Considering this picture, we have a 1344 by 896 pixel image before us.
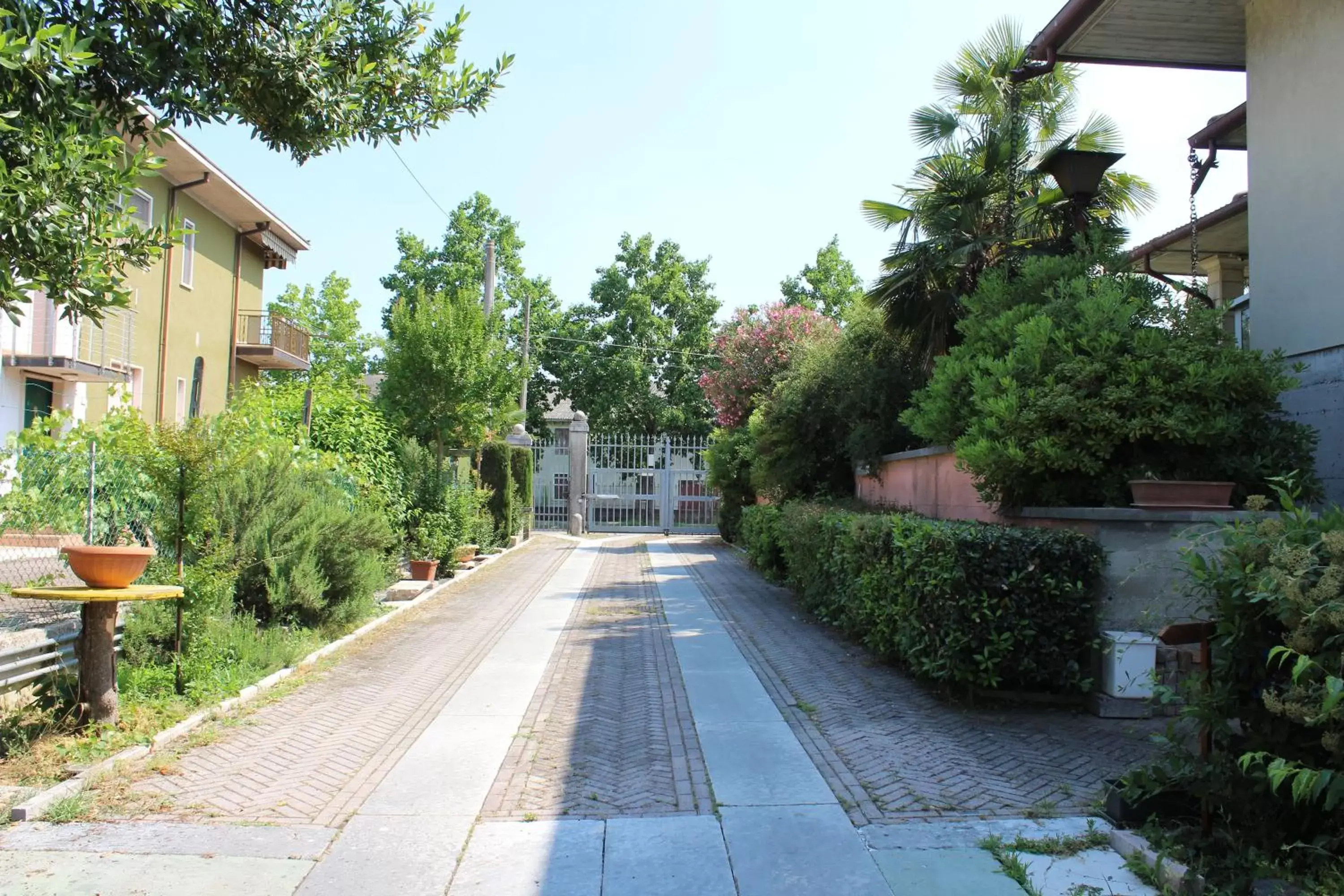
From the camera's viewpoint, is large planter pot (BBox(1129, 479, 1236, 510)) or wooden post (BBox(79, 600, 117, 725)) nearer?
wooden post (BBox(79, 600, 117, 725))

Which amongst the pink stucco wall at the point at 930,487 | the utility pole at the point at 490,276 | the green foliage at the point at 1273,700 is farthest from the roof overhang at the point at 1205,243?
the utility pole at the point at 490,276

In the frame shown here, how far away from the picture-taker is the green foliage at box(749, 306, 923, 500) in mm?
12492

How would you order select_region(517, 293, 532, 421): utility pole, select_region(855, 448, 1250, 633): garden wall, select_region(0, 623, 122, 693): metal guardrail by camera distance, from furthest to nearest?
select_region(517, 293, 532, 421): utility pole < select_region(855, 448, 1250, 633): garden wall < select_region(0, 623, 122, 693): metal guardrail

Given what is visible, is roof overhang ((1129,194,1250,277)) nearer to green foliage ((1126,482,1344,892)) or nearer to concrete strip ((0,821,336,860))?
green foliage ((1126,482,1344,892))

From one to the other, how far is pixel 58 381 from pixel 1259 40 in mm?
19255

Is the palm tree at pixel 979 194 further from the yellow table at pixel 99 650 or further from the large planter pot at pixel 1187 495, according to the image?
the yellow table at pixel 99 650

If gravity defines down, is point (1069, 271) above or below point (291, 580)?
above

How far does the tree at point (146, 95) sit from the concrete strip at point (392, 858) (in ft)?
8.93

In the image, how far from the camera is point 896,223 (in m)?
12.4

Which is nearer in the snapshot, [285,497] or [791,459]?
[285,497]

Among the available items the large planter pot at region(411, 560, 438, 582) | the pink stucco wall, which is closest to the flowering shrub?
the pink stucco wall

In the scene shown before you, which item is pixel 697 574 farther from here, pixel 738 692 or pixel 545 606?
pixel 738 692

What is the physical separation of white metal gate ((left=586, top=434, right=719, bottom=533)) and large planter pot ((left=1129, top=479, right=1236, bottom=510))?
19947mm

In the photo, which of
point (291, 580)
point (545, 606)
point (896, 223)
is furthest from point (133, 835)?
point (896, 223)
